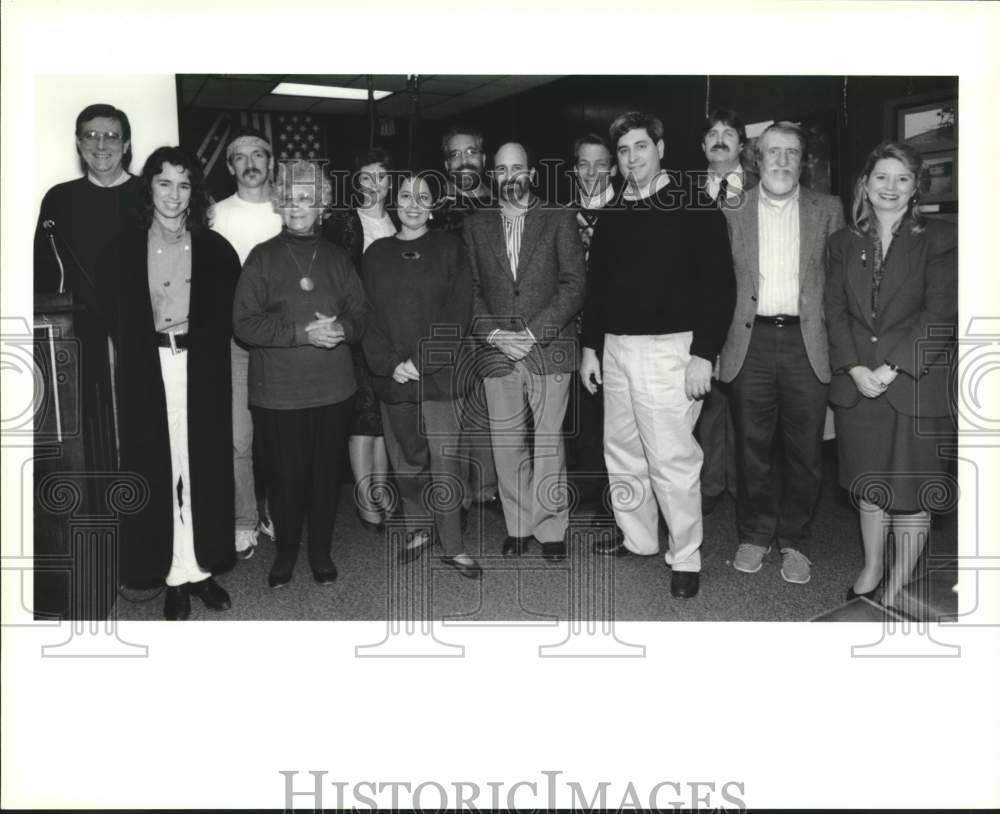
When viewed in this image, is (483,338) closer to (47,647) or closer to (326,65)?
(326,65)

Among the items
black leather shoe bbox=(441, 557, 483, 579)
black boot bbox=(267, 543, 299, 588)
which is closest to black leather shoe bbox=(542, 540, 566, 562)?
black leather shoe bbox=(441, 557, 483, 579)

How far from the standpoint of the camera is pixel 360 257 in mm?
3346

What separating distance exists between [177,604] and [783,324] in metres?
2.20

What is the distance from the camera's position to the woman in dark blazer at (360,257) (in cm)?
325

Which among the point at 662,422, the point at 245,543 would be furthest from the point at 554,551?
the point at 245,543

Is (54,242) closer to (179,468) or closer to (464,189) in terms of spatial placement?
(179,468)

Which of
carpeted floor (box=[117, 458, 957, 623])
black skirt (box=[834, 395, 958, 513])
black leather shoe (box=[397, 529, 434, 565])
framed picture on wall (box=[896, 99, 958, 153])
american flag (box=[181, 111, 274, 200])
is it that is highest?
american flag (box=[181, 111, 274, 200])

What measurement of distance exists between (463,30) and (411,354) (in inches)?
42.8

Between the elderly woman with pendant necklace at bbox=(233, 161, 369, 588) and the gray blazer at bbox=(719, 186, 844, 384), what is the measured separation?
1293 millimetres

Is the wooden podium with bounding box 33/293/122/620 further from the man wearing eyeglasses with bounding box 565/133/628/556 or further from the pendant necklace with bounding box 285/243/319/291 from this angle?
the man wearing eyeglasses with bounding box 565/133/628/556

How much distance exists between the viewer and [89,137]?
9.45 ft

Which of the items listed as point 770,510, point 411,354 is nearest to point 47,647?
point 411,354

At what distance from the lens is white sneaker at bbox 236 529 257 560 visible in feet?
11.1

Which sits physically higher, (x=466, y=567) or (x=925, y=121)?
(x=925, y=121)
